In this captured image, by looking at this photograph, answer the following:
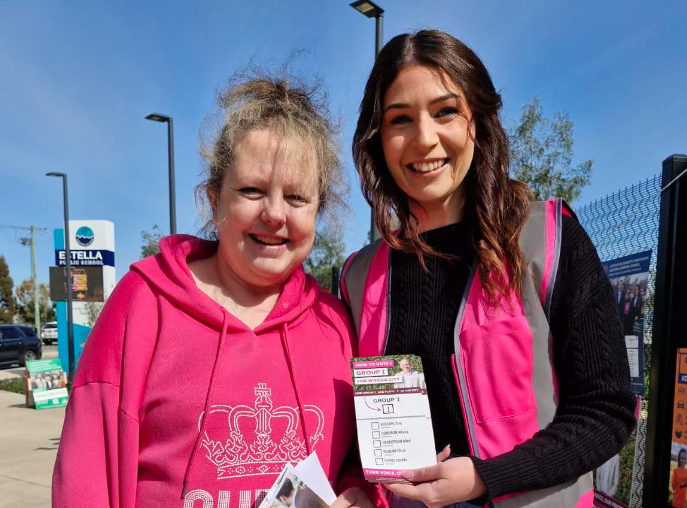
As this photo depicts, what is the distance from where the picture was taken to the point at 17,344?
20.8 m

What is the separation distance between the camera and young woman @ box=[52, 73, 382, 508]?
4.86ft

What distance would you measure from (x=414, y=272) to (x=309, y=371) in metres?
0.47

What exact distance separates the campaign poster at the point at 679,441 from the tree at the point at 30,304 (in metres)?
52.9

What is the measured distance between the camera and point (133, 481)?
4.82 ft

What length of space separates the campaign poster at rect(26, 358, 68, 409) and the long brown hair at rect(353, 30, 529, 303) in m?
11.6

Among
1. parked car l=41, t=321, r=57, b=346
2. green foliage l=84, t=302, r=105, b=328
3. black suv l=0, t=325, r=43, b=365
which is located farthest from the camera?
parked car l=41, t=321, r=57, b=346

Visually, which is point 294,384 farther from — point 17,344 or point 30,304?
point 30,304

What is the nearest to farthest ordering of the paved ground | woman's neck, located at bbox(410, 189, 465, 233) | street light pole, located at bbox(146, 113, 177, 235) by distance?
1. woman's neck, located at bbox(410, 189, 465, 233)
2. the paved ground
3. street light pole, located at bbox(146, 113, 177, 235)

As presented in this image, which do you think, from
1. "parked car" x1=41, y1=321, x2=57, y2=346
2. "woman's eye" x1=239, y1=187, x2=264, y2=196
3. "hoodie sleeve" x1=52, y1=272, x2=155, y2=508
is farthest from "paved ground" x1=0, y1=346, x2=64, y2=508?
"parked car" x1=41, y1=321, x2=57, y2=346

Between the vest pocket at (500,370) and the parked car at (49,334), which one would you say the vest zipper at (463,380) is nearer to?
the vest pocket at (500,370)

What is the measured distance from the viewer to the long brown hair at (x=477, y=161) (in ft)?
5.07

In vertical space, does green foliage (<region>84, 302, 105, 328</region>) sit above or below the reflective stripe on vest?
below

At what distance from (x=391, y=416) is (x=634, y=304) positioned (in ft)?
6.46

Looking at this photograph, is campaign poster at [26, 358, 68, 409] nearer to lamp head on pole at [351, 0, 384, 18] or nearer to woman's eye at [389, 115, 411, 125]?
lamp head on pole at [351, 0, 384, 18]
